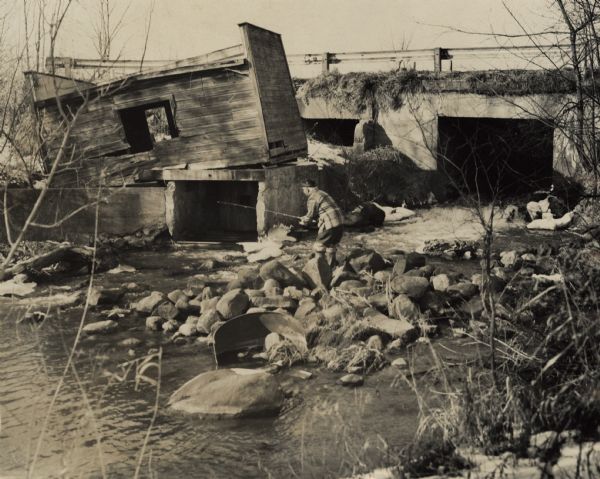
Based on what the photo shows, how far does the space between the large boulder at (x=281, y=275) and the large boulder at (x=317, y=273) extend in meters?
0.17

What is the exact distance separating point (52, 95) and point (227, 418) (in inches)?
432

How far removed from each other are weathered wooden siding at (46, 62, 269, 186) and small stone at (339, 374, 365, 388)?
26.7ft

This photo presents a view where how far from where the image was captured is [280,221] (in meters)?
15.1

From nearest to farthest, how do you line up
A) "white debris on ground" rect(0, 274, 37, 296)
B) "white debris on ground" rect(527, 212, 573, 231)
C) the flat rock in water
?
1. the flat rock in water
2. "white debris on ground" rect(0, 274, 37, 296)
3. "white debris on ground" rect(527, 212, 573, 231)

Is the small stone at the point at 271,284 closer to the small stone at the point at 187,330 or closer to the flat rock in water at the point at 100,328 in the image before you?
the small stone at the point at 187,330

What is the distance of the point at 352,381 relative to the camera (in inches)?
291

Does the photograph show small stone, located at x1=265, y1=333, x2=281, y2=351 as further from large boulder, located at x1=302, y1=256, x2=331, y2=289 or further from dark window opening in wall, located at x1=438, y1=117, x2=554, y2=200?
dark window opening in wall, located at x1=438, y1=117, x2=554, y2=200

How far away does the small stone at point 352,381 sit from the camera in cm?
738

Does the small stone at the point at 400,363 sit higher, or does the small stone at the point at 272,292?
the small stone at the point at 272,292

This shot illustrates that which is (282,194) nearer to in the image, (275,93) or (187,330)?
(275,93)

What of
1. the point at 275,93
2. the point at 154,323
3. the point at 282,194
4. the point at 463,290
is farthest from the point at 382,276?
the point at 275,93

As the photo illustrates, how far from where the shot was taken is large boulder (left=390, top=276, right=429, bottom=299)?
9367 mm

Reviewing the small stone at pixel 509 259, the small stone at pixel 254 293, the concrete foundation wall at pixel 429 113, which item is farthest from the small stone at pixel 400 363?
the concrete foundation wall at pixel 429 113

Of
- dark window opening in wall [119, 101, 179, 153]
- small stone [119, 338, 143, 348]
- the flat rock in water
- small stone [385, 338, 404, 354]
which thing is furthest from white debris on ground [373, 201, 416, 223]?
small stone [119, 338, 143, 348]
